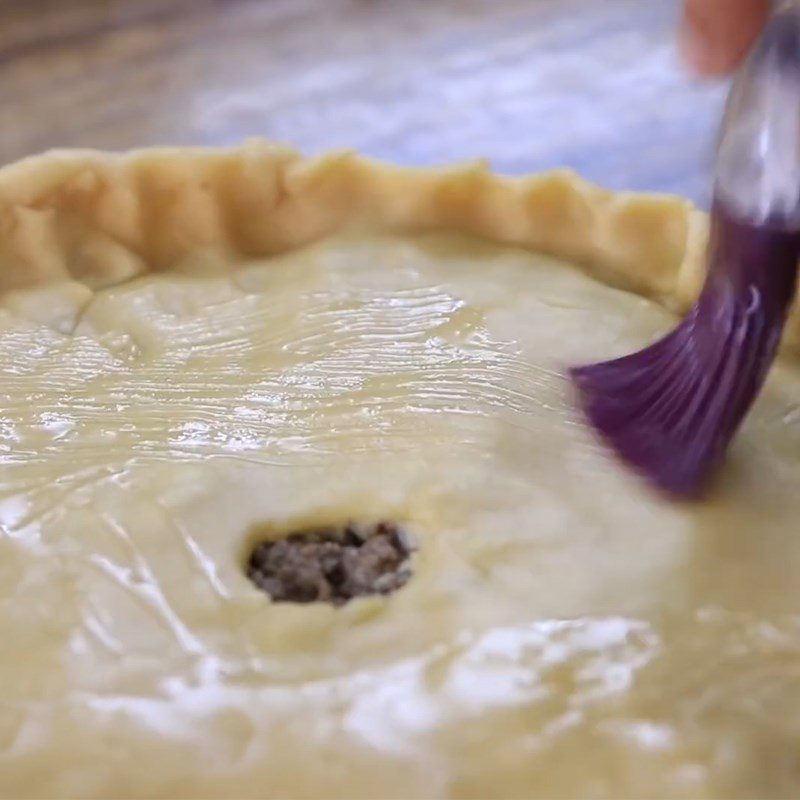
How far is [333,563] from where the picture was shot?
824 millimetres

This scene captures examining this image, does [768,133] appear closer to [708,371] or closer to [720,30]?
[708,371]

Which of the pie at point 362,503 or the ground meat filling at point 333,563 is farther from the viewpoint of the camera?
the ground meat filling at point 333,563

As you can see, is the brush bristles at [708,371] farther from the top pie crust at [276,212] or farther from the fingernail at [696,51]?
the fingernail at [696,51]

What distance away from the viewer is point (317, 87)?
1.57 m

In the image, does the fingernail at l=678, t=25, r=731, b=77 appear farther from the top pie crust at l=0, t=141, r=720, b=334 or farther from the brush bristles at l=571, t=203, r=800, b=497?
the brush bristles at l=571, t=203, r=800, b=497

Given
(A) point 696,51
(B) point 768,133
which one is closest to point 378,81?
(A) point 696,51

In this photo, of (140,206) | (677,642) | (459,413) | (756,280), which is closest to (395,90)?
(140,206)

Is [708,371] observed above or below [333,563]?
above

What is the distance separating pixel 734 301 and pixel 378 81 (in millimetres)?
891

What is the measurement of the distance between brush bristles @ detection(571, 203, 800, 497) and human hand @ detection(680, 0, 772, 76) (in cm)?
41

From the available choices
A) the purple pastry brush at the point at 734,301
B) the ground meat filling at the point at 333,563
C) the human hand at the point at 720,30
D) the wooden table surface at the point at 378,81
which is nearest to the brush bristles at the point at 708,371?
the purple pastry brush at the point at 734,301

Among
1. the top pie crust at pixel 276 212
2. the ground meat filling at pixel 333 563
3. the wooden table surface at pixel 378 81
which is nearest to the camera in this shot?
the ground meat filling at pixel 333 563

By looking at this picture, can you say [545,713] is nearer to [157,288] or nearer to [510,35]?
[157,288]

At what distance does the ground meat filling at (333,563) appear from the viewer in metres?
0.80
